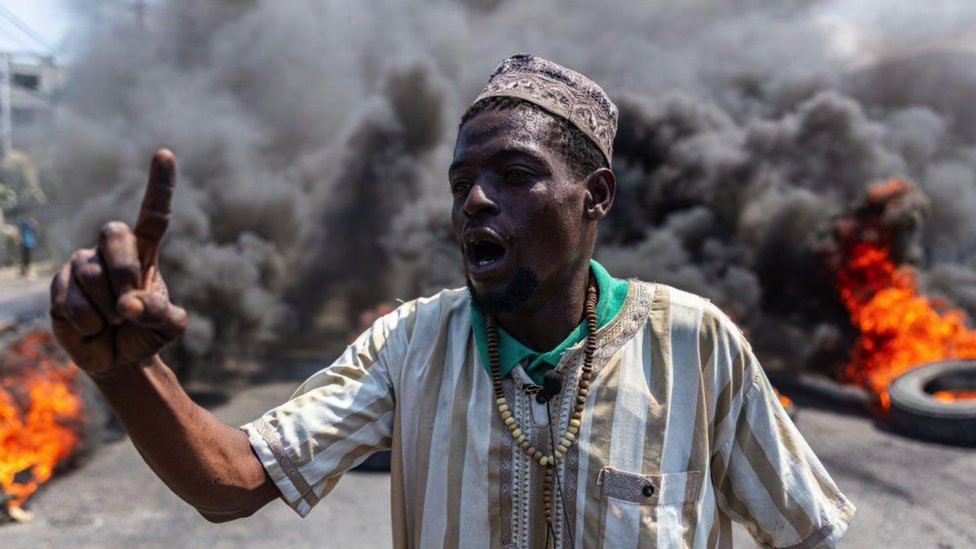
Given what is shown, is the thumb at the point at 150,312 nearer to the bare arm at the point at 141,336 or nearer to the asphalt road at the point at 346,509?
the bare arm at the point at 141,336

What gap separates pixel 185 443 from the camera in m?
1.58

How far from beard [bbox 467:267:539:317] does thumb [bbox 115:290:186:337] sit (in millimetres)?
740

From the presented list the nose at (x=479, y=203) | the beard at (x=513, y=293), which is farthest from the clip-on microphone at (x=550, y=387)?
the nose at (x=479, y=203)

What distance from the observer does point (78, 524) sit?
6.30 m

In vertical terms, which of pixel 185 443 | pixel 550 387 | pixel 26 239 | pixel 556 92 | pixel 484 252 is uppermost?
pixel 556 92

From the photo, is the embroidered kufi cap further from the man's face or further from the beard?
the beard

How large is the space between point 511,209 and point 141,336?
0.86 metres

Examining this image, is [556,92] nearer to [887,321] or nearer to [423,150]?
[887,321]

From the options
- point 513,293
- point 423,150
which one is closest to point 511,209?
point 513,293

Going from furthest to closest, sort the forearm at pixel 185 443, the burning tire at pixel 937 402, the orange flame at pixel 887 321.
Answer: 1. the orange flame at pixel 887 321
2. the burning tire at pixel 937 402
3. the forearm at pixel 185 443

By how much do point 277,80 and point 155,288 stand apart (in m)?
22.0

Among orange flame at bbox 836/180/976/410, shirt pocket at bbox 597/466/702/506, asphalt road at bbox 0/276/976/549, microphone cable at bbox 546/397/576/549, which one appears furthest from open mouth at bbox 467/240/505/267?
orange flame at bbox 836/180/976/410

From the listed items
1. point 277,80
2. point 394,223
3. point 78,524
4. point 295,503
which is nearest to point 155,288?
point 295,503

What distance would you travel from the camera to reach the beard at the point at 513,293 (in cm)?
186
